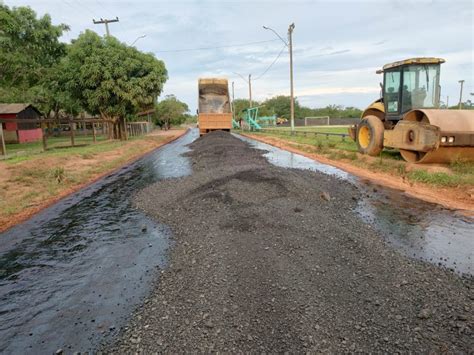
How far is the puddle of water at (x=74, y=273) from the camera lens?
11.3 ft

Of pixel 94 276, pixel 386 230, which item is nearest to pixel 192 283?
pixel 94 276

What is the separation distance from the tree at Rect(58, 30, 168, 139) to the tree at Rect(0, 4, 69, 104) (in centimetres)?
179

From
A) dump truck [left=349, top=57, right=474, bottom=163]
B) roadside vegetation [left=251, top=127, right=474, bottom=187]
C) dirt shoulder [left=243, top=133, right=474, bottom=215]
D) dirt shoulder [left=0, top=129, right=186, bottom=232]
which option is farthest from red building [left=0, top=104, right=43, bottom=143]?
dirt shoulder [left=243, top=133, right=474, bottom=215]

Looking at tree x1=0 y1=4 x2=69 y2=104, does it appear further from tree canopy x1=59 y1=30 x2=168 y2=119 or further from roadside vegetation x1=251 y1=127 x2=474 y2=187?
roadside vegetation x1=251 y1=127 x2=474 y2=187

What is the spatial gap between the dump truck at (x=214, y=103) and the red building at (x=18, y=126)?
1674cm

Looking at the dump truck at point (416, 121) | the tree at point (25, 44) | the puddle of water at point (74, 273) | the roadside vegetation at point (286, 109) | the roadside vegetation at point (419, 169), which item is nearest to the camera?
the puddle of water at point (74, 273)

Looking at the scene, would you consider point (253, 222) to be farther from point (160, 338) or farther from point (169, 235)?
point (160, 338)

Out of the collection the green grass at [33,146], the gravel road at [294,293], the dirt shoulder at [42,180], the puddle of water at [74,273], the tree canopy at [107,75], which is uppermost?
the tree canopy at [107,75]

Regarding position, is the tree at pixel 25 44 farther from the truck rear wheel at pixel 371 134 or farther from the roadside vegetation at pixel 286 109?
the roadside vegetation at pixel 286 109

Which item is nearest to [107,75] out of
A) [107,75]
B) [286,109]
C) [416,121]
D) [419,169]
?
[107,75]

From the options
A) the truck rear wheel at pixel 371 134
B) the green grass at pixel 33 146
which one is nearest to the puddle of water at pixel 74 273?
the truck rear wheel at pixel 371 134

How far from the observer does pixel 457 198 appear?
25.7 ft

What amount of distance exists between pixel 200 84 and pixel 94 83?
742 cm

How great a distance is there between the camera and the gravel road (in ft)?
9.87
